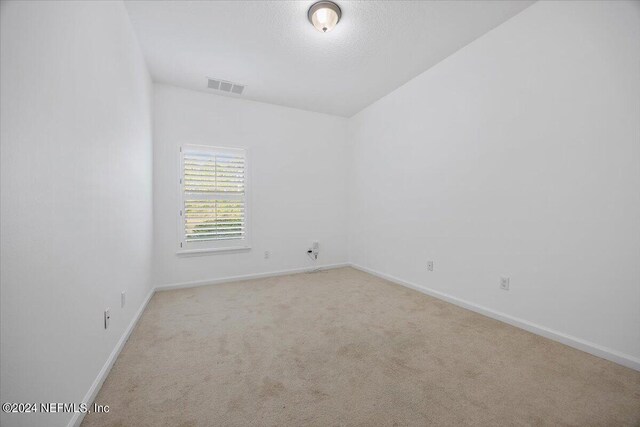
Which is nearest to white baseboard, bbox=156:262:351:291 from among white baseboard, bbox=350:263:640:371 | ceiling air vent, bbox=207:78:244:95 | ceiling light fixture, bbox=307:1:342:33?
white baseboard, bbox=350:263:640:371

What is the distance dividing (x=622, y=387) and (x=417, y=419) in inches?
49.7

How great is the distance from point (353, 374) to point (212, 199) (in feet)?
9.50

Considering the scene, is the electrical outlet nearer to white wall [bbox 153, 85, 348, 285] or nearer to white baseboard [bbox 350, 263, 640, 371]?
white wall [bbox 153, 85, 348, 285]

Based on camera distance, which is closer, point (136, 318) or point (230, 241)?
point (136, 318)

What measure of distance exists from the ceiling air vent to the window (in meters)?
0.78

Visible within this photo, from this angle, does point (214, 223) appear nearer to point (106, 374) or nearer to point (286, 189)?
point (286, 189)

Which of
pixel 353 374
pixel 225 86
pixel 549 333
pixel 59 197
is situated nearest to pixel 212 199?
pixel 225 86

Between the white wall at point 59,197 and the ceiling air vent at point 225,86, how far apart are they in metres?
1.33

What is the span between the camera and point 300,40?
2586 mm

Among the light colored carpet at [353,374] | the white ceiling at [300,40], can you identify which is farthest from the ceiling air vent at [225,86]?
the light colored carpet at [353,374]

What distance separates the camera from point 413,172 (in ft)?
11.1

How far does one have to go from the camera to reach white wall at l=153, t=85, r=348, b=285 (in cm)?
347

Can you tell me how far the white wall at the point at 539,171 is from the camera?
5.74 feet

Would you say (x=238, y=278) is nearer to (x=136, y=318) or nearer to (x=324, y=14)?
(x=136, y=318)
